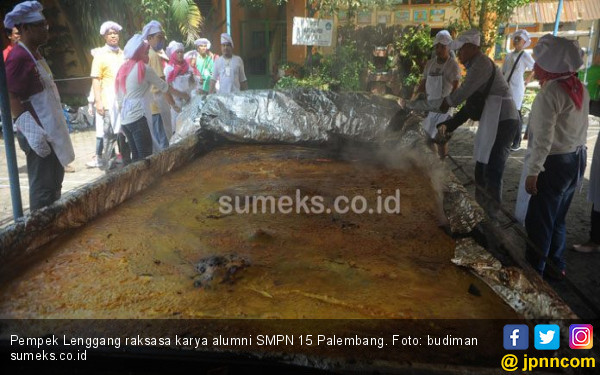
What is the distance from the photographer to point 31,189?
348 cm

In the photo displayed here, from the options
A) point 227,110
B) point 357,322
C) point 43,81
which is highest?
point 43,81

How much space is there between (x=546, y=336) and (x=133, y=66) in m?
4.59

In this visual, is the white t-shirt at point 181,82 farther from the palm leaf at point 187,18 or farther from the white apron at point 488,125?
the white apron at point 488,125

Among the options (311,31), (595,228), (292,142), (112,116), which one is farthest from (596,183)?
(311,31)

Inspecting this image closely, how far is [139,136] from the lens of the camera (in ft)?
16.2

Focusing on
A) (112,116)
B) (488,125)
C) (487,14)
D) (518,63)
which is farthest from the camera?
(487,14)

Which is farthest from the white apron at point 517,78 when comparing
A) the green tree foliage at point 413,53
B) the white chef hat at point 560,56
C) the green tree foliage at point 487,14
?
the green tree foliage at point 413,53

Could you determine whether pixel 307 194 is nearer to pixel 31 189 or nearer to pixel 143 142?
pixel 31 189

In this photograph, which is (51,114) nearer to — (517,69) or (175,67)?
(175,67)

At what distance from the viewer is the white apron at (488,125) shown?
4211 mm

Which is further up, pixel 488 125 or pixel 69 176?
pixel 488 125

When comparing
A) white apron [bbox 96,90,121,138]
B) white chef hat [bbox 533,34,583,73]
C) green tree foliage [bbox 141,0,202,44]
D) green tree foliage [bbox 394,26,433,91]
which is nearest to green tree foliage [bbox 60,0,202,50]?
green tree foliage [bbox 141,0,202,44]

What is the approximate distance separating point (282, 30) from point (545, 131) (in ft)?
35.0

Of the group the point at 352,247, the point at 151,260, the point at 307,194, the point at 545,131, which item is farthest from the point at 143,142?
the point at 545,131
